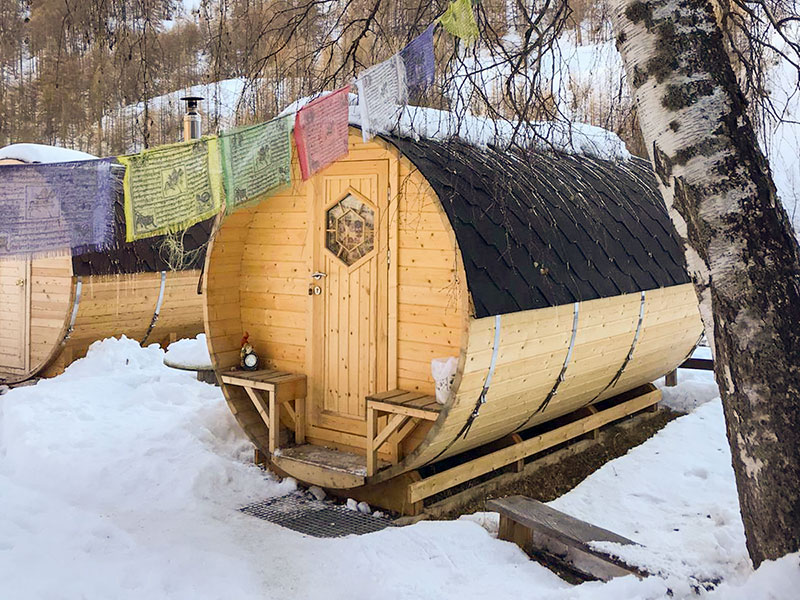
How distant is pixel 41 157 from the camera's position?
371 inches

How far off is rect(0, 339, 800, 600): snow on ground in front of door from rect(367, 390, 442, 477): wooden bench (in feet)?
2.70

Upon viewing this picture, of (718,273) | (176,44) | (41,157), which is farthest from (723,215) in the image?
(41,157)

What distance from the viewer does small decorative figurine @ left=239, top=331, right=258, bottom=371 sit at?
6.69 metres

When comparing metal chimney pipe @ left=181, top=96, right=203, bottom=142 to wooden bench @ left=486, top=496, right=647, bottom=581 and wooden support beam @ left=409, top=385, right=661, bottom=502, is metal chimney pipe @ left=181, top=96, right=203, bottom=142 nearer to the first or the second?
wooden support beam @ left=409, top=385, right=661, bottom=502

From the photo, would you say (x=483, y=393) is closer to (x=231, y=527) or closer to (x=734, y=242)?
(x=231, y=527)

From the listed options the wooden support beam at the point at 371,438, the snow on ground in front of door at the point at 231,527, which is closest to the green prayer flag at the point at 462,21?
the snow on ground in front of door at the point at 231,527

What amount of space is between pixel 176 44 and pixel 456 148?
10.1ft

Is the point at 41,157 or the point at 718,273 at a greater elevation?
the point at 41,157

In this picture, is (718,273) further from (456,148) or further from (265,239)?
(265,239)

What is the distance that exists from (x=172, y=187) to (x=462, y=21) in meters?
2.55

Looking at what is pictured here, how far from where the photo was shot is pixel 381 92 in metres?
4.72

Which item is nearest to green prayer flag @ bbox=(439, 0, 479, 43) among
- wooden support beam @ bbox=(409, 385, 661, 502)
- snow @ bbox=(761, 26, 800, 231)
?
snow @ bbox=(761, 26, 800, 231)

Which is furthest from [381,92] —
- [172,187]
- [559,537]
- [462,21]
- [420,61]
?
[559,537]

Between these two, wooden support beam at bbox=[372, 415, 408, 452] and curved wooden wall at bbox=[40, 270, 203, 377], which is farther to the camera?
curved wooden wall at bbox=[40, 270, 203, 377]
